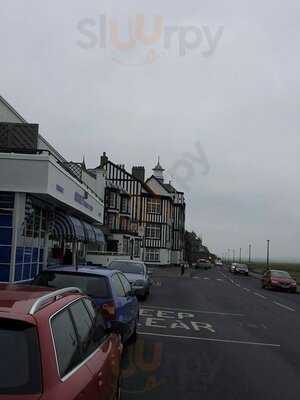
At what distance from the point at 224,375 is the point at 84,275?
8.37 ft

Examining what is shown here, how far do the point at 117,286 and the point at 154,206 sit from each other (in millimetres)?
70972

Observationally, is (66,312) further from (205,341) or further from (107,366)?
(205,341)

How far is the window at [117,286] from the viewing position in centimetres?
949

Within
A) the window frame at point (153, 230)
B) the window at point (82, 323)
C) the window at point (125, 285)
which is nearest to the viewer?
the window at point (82, 323)

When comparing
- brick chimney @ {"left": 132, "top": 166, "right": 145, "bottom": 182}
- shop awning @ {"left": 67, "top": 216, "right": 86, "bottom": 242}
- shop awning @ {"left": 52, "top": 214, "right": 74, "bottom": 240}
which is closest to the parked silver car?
shop awning @ {"left": 52, "top": 214, "right": 74, "bottom": 240}

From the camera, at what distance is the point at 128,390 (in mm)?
7414

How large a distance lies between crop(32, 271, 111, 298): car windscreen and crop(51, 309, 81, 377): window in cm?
461

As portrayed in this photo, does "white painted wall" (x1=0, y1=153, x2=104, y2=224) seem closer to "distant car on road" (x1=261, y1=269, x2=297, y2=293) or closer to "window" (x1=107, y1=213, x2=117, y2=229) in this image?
"distant car on road" (x1=261, y1=269, x2=297, y2=293)

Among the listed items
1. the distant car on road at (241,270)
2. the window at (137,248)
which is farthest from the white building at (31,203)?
the distant car on road at (241,270)

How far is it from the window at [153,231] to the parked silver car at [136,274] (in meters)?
56.4

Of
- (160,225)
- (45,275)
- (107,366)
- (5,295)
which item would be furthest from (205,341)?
(160,225)

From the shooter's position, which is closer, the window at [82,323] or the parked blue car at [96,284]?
the window at [82,323]

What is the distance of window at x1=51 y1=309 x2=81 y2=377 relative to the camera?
3730 mm

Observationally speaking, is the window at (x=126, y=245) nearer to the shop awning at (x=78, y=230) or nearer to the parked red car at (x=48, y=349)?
the shop awning at (x=78, y=230)
